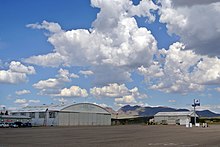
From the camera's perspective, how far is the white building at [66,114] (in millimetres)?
127719

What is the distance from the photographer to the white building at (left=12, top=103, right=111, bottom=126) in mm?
127719

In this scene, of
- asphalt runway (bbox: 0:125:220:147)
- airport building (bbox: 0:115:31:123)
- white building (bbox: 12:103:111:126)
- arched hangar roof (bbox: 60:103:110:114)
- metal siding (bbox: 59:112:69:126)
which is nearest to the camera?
asphalt runway (bbox: 0:125:220:147)

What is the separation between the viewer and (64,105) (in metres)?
135

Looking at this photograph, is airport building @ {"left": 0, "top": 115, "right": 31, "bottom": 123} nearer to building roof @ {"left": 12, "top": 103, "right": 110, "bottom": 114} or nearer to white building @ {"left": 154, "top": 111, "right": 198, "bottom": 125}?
building roof @ {"left": 12, "top": 103, "right": 110, "bottom": 114}

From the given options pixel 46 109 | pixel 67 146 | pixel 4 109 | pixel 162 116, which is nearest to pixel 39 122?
pixel 46 109

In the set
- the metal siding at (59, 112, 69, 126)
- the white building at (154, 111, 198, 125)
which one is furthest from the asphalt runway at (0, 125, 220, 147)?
the white building at (154, 111, 198, 125)

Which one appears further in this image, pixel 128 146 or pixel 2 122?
pixel 2 122

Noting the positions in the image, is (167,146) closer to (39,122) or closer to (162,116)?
(39,122)

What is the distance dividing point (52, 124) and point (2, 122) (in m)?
18.0

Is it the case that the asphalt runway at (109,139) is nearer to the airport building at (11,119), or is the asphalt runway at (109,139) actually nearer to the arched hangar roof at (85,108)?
the airport building at (11,119)

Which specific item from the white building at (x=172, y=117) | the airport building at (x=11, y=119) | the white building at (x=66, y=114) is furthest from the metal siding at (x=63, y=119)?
the white building at (x=172, y=117)

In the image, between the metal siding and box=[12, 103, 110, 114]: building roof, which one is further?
box=[12, 103, 110, 114]: building roof

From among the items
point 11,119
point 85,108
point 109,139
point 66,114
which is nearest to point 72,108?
point 66,114

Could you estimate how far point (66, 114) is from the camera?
13050 cm
